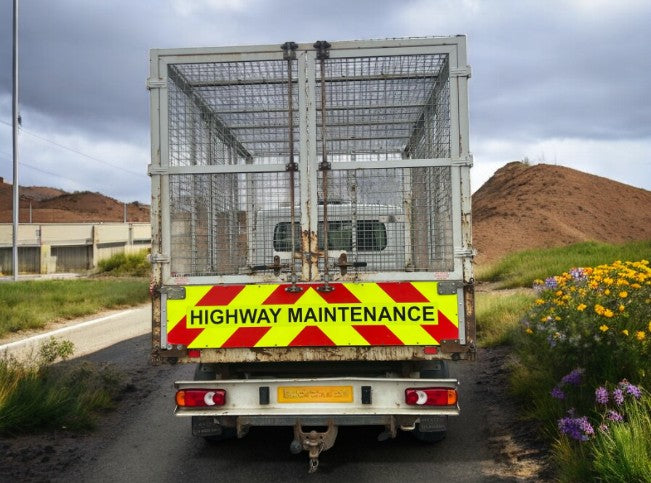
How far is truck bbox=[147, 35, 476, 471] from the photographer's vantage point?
488cm

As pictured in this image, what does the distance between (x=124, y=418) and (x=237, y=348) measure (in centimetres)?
247

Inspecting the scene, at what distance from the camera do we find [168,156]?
16.7ft

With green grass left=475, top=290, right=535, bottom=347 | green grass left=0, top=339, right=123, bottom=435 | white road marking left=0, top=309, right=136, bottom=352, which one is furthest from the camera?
white road marking left=0, top=309, right=136, bottom=352

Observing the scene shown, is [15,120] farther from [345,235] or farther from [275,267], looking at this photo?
[275,267]

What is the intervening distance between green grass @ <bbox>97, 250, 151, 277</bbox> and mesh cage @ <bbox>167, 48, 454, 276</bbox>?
28928 mm

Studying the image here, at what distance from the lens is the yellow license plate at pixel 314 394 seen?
4879mm

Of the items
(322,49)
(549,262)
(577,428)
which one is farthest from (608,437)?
(549,262)

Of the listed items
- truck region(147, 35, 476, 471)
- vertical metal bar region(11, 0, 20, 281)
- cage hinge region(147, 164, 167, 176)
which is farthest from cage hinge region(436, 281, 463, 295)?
vertical metal bar region(11, 0, 20, 281)

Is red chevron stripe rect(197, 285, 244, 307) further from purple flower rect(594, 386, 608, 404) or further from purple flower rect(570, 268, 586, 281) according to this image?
purple flower rect(570, 268, 586, 281)

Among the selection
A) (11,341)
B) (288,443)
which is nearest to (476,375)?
(288,443)

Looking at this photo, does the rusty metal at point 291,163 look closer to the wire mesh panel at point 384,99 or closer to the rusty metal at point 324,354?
the wire mesh panel at point 384,99

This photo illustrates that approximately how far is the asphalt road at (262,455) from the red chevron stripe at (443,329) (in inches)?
40.3

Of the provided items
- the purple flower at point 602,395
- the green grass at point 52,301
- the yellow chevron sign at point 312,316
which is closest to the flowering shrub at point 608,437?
the purple flower at point 602,395

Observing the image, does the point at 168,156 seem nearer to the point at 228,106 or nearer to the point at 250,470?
the point at 228,106
